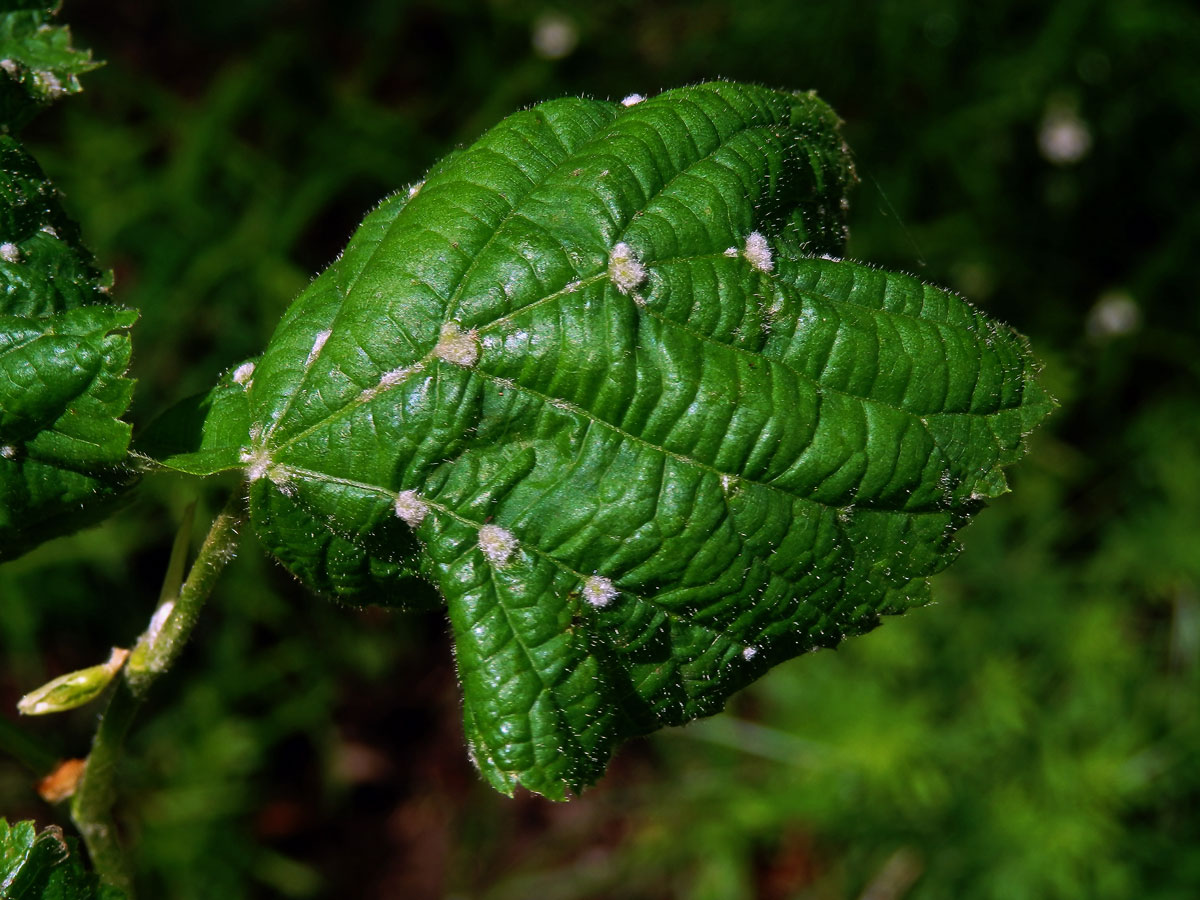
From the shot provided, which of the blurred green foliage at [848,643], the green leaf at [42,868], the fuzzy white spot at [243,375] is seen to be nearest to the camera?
the green leaf at [42,868]

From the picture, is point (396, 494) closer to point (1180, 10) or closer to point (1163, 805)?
point (1163, 805)

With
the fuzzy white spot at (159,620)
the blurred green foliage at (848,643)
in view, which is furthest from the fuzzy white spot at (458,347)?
the blurred green foliage at (848,643)

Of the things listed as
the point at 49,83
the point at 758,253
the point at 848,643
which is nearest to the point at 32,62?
the point at 49,83

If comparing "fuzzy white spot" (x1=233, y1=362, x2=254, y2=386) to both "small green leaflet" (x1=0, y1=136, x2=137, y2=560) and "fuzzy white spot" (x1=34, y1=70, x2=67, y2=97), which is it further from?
"fuzzy white spot" (x1=34, y1=70, x2=67, y2=97)

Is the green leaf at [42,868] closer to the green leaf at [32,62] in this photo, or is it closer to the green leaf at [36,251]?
the green leaf at [36,251]

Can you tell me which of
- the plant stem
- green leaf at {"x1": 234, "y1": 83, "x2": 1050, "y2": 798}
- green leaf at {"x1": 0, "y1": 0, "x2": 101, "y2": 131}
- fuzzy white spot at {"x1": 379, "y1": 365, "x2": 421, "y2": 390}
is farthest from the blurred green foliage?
fuzzy white spot at {"x1": 379, "y1": 365, "x2": 421, "y2": 390}

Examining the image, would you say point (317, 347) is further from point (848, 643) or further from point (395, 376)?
point (848, 643)

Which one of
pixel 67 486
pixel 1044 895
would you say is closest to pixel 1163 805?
pixel 1044 895
